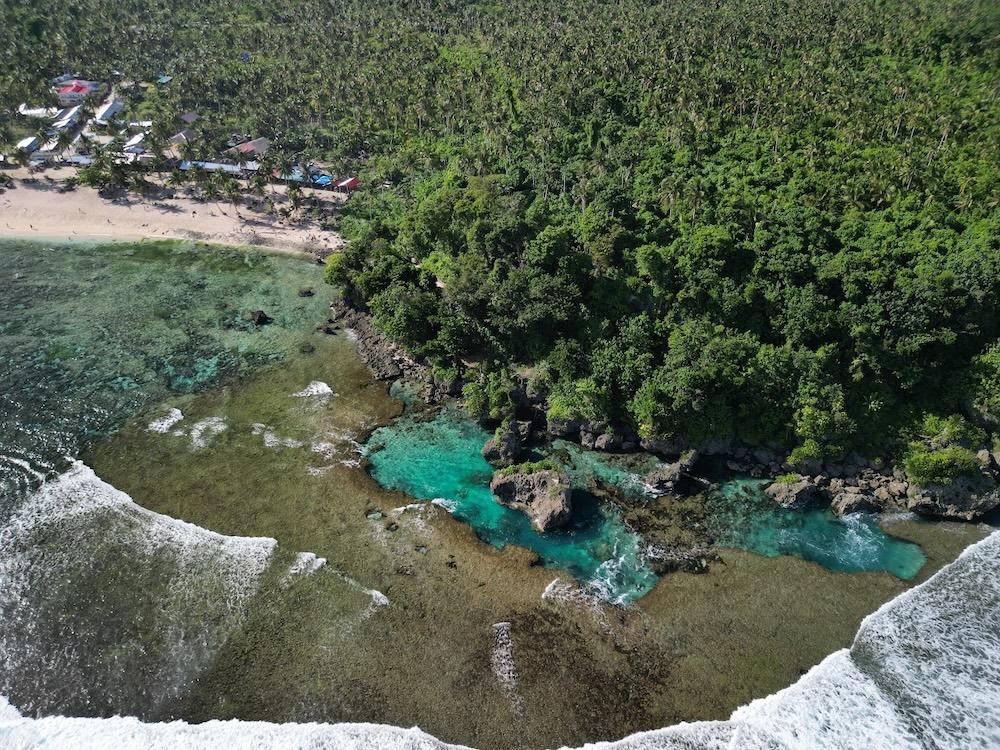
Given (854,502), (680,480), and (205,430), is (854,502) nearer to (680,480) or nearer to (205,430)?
(680,480)

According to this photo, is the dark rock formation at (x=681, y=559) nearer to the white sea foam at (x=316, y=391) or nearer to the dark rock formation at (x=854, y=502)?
the dark rock formation at (x=854, y=502)

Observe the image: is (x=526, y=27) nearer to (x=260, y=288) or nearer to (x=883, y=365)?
(x=260, y=288)

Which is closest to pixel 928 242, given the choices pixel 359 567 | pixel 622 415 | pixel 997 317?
pixel 997 317

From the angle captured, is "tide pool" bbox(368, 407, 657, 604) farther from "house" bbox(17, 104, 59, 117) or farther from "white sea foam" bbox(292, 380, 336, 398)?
"house" bbox(17, 104, 59, 117)

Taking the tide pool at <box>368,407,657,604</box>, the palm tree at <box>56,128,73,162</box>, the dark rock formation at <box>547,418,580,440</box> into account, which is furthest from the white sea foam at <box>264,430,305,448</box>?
the palm tree at <box>56,128,73,162</box>

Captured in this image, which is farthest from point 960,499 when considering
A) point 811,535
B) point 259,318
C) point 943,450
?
point 259,318

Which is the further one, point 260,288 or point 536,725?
point 260,288
